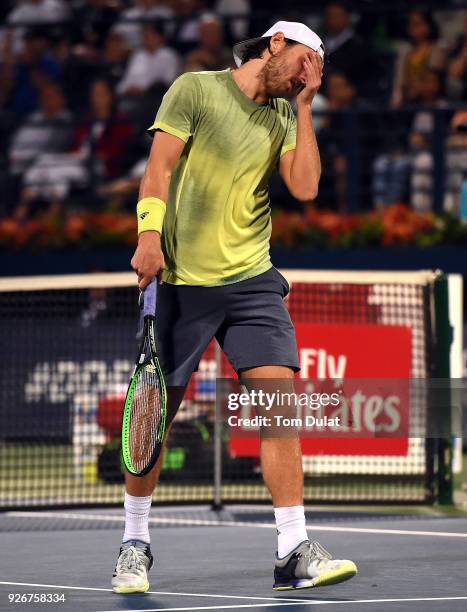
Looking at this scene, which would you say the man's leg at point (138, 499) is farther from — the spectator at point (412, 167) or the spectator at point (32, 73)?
the spectator at point (32, 73)

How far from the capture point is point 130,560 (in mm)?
5523

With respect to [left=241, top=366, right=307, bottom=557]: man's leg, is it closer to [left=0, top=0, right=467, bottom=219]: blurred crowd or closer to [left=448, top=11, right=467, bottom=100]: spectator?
[left=0, top=0, right=467, bottom=219]: blurred crowd

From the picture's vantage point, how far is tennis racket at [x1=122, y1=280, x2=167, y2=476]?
211 inches

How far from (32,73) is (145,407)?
11.1m

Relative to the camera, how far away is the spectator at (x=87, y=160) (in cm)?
1439

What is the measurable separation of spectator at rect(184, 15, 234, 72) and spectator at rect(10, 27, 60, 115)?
5.83ft

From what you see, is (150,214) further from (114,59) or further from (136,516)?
(114,59)

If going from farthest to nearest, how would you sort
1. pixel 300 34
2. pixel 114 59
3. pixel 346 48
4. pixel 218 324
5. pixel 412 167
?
1. pixel 114 59
2. pixel 346 48
3. pixel 412 167
4. pixel 218 324
5. pixel 300 34

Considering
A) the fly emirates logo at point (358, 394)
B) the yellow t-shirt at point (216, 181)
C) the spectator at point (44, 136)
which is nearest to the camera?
the yellow t-shirt at point (216, 181)

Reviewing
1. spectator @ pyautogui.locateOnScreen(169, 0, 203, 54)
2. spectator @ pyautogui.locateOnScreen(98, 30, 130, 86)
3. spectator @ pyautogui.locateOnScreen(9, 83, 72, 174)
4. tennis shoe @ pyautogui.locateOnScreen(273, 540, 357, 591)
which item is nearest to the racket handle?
tennis shoe @ pyautogui.locateOnScreen(273, 540, 357, 591)

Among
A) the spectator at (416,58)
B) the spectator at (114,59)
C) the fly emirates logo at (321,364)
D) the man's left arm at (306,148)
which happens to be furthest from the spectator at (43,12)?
the man's left arm at (306,148)

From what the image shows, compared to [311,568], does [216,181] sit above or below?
above

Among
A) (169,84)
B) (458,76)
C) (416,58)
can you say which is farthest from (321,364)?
(169,84)

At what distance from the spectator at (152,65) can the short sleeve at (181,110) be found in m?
9.91
